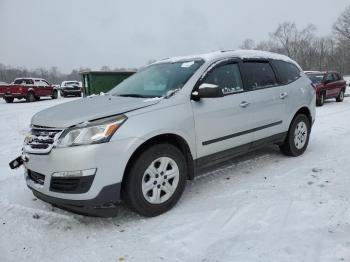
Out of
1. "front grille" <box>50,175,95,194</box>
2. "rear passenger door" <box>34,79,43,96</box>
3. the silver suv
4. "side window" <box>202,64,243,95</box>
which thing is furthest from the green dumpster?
"rear passenger door" <box>34,79,43,96</box>

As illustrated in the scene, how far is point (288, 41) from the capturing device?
281ft

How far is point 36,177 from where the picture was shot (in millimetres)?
3723

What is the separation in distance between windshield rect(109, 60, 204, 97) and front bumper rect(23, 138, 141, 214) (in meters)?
1.03

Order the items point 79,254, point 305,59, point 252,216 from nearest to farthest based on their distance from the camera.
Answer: point 79,254 → point 252,216 → point 305,59

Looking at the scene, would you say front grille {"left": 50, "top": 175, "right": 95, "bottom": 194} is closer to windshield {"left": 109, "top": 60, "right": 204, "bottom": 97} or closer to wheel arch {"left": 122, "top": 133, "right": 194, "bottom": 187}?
wheel arch {"left": 122, "top": 133, "right": 194, "bottom": 187}

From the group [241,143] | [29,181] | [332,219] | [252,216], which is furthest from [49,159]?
[332,219]

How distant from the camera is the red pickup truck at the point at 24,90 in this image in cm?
2278

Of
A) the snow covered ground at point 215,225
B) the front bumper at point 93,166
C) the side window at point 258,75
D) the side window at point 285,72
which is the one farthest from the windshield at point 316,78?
the front bumper at point 93,166

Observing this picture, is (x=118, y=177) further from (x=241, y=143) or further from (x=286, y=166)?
(x=286, y=166)

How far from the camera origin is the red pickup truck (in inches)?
897

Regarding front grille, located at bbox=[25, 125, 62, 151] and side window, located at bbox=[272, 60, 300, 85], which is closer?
front grille, located at bbox=[25, 125, 62, 151]

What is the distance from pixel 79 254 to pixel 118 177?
0.77 metres

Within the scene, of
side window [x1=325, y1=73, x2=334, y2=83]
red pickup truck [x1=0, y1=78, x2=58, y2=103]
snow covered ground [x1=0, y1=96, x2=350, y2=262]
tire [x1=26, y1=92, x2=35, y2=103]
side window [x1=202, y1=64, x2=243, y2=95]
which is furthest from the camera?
tire [x1=26, y1=92, x2=35, y2=103]

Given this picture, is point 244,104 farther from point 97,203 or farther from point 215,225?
point 97,203
